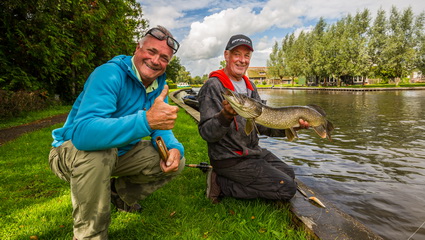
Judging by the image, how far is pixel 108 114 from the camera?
2.21m

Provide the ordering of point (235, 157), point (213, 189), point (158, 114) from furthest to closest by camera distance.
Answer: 1. point (213, 189)
2. point (235, 157)
3. point (158, 114)

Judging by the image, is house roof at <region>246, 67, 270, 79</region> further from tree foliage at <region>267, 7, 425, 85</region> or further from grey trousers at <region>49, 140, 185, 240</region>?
grey trousers at <region>49, 140, 185, 240</region>

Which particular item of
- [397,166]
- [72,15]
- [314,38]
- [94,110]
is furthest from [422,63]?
[94,110]

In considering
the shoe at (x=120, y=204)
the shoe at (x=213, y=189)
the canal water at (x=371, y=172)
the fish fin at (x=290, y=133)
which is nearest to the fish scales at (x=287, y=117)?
the fish fin at (x=290, y=133)

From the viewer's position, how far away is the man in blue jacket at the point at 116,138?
205 cm

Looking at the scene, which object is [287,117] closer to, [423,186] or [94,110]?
[94,110]

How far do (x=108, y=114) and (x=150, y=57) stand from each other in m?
0.88

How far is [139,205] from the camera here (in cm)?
324

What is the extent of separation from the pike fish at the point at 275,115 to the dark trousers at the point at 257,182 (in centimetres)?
60

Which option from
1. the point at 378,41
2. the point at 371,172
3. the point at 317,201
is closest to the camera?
the point at 317,201

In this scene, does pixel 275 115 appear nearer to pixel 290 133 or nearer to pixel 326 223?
pixel 290 133

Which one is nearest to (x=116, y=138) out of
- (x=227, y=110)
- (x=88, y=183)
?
(x=88, y=183)

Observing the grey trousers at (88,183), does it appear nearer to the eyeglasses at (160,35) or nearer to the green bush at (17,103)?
the eyeglasses at (160,35)

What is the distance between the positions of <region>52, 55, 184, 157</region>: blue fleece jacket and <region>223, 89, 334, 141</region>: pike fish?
3.35ft
